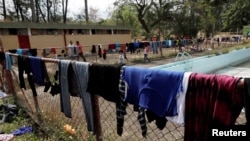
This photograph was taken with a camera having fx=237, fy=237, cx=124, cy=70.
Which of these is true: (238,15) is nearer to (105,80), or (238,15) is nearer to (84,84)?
(84,84)

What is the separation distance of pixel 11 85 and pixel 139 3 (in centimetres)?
3891

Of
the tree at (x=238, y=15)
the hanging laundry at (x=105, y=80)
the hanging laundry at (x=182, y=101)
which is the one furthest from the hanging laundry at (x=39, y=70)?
the tree at (x=238, y=15)

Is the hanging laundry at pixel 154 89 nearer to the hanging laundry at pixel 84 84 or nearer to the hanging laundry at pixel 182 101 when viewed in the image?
the hanging laundry at pixel 182 101

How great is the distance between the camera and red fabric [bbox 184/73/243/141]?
1.43 m

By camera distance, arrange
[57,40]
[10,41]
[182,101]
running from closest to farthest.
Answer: [182,101], [10,41], [57,40]

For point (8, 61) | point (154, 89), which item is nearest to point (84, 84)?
point (154, 89)

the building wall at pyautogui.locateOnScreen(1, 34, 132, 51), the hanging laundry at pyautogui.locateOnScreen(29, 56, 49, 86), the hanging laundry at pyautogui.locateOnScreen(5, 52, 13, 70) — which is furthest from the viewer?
the building wall at pyautogui.locateOnScreen(1, 34, 132, 51)

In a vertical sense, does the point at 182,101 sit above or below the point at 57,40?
below

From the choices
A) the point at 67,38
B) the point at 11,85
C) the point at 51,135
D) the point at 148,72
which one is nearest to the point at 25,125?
the point at 51,135

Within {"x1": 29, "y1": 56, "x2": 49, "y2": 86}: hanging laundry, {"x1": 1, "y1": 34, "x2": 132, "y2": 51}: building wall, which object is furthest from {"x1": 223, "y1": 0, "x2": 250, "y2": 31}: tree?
{"x1": 29, "y1": 56, "x2": 49, "y2": 86}: hanging laundry

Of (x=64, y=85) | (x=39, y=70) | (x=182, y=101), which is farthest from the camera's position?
(x=39, y=70)

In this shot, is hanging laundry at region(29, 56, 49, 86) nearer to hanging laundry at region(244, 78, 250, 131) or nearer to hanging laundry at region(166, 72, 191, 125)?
hanging laundry at region(166, 72, 191, 125)

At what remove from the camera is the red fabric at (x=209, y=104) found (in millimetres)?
1431

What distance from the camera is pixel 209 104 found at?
1.54 m
